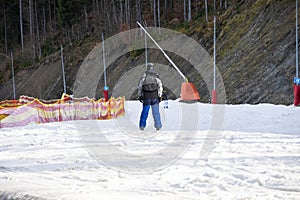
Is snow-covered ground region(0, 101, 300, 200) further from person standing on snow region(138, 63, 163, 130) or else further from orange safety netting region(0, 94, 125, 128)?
orange safety netting region(0, 94, 125, 128)

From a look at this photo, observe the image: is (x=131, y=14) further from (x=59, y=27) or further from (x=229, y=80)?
(x=229, y=80)

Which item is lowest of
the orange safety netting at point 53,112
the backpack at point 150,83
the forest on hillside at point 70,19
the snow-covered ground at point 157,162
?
the snow-covered ground at point 157,162

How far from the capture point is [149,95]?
34.4ft

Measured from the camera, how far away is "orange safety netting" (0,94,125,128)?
13.8 meters

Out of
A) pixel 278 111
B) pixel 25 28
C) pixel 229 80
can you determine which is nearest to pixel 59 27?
pixel 25 28

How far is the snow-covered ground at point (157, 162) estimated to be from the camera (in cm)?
444

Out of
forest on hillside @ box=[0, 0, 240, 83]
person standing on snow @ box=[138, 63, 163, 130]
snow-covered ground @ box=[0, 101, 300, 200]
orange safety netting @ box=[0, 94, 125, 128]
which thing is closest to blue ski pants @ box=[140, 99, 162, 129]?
person standing on snow @ box=[138, 63, 163, 130]

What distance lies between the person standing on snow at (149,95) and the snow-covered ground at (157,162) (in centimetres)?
34

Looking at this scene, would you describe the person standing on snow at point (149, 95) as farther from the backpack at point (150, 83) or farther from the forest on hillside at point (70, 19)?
the forest on hillside at point (70, 19)

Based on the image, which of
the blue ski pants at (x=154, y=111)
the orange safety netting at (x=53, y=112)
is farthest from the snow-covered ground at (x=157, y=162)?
the orange safety netting at (x=53, y=112)

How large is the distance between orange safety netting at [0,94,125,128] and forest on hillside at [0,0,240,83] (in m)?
26.2

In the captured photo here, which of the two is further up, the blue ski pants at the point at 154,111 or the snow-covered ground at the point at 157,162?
the blue ski pants at the point at 154,111

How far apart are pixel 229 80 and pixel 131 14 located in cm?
3336

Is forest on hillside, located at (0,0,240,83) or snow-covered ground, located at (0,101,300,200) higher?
forest on hillside, located at (0,0,240,83)
